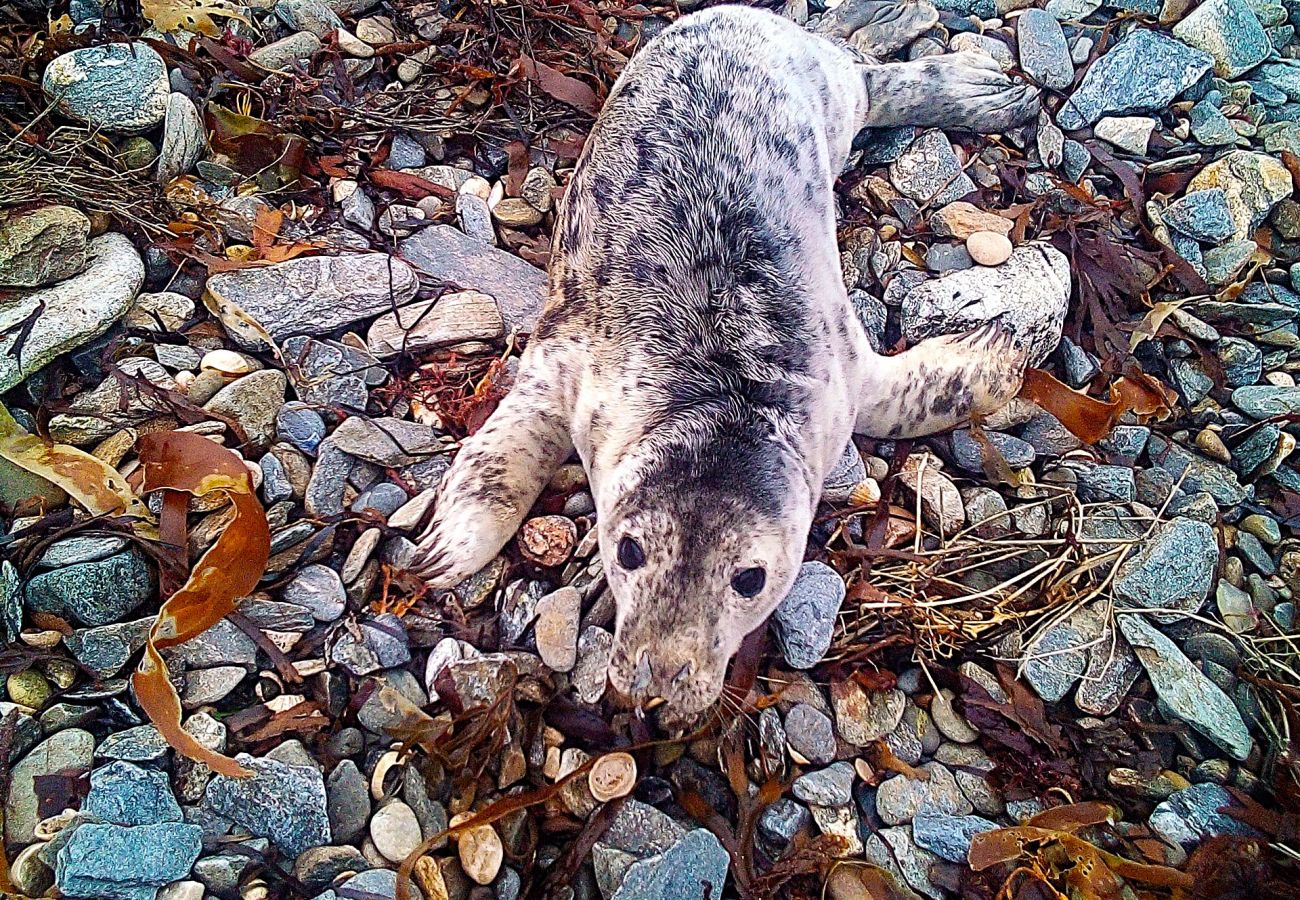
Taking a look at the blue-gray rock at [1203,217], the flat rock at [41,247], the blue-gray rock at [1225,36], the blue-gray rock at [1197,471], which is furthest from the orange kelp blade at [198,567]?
the blue-gray rock at [1225,36]

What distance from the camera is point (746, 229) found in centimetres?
294

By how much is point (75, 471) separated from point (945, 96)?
3.53m

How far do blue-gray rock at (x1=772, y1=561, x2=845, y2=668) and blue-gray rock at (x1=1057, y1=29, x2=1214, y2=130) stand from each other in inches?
103

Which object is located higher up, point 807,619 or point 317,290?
point 317,290

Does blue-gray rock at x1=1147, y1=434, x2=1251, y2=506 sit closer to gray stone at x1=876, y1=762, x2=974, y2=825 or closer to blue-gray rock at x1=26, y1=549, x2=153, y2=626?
gray stone at x1=876, y1=762, x2=974, y2=825

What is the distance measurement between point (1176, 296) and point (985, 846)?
7.93 ft

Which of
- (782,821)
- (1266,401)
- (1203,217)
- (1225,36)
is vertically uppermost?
(1225,36)

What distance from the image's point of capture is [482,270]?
3555 mm

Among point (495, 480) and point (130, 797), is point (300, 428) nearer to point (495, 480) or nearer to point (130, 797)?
point (495, 480)

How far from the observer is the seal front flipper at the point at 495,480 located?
2.88m

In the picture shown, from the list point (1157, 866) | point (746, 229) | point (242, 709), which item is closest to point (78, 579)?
point (242, 709)

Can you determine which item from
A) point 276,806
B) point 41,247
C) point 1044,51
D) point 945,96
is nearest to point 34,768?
point 276,806

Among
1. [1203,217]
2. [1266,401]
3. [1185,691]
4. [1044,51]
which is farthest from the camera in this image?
[1044,51]

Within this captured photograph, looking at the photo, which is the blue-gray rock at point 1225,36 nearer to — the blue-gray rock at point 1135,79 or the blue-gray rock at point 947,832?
the blue-gray rock at point 1135,79
